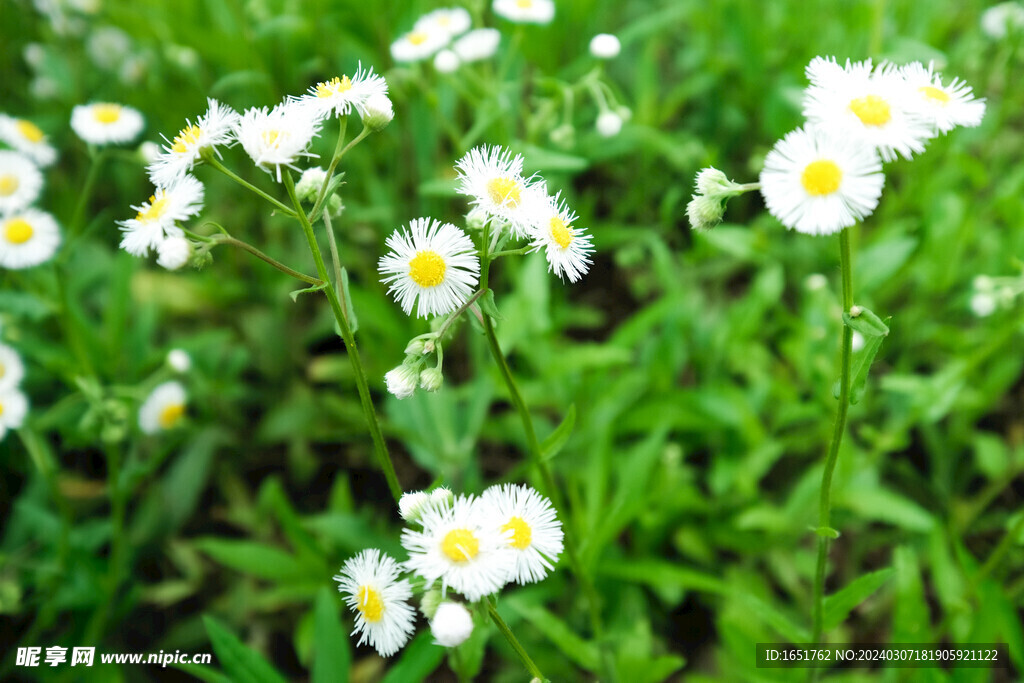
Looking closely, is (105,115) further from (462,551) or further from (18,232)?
(462,551)

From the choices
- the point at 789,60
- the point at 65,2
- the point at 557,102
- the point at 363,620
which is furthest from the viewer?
the point at 65,2

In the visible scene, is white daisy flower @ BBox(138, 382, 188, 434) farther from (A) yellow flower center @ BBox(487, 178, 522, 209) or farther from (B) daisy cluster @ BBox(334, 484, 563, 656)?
(A) yellow flower center @ BBox(487, 178, 522, 209)

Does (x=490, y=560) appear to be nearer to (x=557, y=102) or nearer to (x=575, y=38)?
(x=557, y=102)

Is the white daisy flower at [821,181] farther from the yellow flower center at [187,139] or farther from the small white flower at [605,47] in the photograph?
the small white flower at [605,47]

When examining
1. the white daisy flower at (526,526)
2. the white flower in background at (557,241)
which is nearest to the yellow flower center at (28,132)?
the white flower in background at (557,241)

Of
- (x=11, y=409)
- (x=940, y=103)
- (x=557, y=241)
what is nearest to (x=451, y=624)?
(x=557, y=241)

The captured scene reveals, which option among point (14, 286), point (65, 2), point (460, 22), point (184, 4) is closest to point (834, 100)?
point (460, 22)
